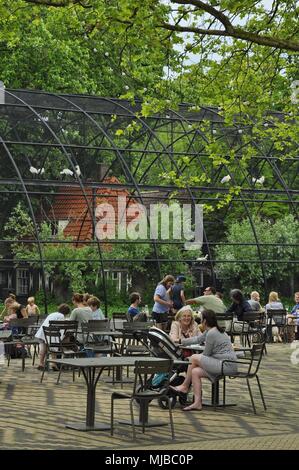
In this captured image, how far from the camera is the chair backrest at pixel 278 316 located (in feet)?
87.4

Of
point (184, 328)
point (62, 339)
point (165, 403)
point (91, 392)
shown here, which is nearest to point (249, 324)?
point (62, 339)

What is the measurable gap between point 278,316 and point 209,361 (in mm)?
12552

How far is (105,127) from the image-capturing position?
1214 inches

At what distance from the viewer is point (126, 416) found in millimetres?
14438

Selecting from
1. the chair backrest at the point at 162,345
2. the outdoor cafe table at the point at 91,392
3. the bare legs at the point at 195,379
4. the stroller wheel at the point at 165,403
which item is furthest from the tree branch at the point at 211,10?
the stroller wheel at the point at 165,403

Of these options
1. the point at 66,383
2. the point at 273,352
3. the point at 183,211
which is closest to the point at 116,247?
the point at 183,211

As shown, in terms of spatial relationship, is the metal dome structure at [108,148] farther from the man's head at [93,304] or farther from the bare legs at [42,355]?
the bare legs at [42,355]

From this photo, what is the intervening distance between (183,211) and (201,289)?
3.03m

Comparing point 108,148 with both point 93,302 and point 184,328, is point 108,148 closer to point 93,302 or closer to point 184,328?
point 93,302

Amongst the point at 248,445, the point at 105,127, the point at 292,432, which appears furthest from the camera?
the point at 105,127

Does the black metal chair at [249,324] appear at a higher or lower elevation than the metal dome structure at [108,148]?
lower

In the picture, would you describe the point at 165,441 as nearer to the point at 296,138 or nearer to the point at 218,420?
the point at 218,420

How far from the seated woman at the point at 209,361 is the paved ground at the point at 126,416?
369mm

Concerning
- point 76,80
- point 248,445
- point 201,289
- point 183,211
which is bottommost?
point 248,445
